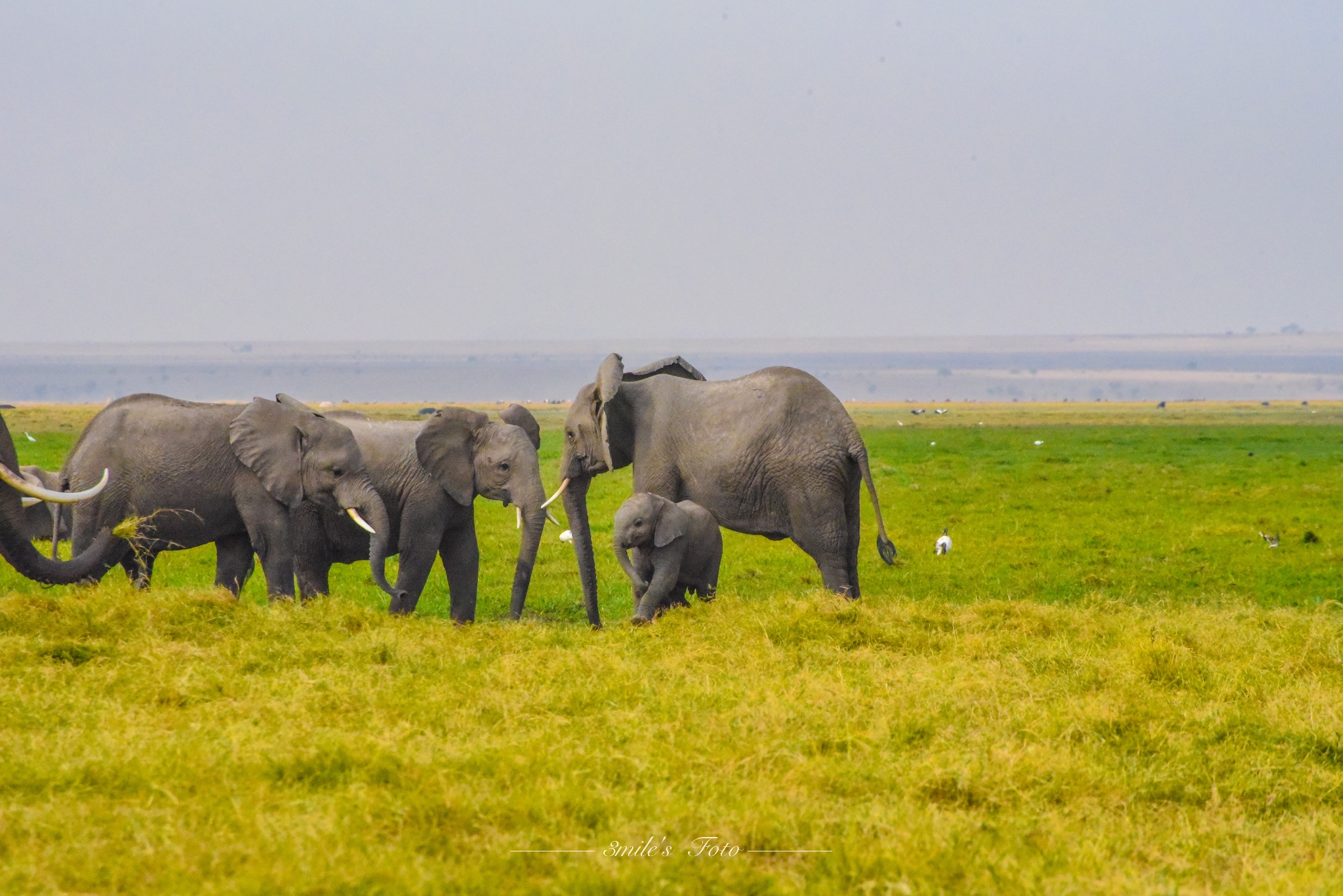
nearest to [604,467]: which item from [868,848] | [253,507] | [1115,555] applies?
[253,507]

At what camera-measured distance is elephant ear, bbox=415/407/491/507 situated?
11.5 metres

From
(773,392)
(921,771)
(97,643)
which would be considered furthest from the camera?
(773,392)

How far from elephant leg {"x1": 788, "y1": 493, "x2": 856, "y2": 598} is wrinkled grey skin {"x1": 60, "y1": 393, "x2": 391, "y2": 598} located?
390cm

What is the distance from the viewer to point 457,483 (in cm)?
1157

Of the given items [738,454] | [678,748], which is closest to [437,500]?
[738,454]

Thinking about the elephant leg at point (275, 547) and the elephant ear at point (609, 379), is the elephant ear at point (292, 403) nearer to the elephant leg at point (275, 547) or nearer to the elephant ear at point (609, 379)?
the elephant leg at point (275, 547)

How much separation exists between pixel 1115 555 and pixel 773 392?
27.7 ft

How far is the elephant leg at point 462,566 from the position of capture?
11.9 m

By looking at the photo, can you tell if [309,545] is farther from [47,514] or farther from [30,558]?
[47,514]

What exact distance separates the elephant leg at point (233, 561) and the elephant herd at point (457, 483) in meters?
0.02

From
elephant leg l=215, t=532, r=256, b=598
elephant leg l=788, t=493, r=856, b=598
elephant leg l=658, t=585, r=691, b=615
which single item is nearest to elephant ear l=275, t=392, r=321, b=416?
elephant leg l=215, t=532, r=256, b=598

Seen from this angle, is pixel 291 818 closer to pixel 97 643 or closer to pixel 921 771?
pixel 921 771

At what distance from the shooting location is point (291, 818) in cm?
538

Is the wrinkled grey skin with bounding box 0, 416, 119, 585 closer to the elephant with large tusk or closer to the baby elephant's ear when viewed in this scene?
the elephant with large tusk
